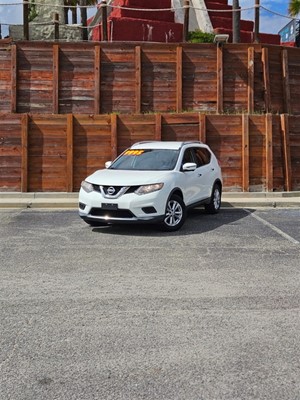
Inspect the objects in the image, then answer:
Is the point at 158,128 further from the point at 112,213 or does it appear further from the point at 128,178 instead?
the point at 112,213

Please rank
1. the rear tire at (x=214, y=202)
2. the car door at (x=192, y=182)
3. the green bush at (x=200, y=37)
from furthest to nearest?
the green bush at (x=200, y=37) < the rear tire at (x=214, y=202) < the car door at (x=192, y=182)

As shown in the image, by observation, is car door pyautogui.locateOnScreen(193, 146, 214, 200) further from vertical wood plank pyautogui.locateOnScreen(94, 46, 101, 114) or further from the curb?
vertical wood plank pyautogui.locateOnScreen(94, 46, 101, 114)

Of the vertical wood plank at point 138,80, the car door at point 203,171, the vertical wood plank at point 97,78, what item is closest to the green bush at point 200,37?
the vertical wood plank at point 138,80

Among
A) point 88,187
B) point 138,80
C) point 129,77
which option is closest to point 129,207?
point 88,187

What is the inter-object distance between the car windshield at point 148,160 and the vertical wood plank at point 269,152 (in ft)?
21.8

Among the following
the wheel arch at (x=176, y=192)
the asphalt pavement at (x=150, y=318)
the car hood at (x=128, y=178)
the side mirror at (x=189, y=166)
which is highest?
the side mirror at (x=189, y=166)

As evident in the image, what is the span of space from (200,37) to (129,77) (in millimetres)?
6892

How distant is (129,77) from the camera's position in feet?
63.7

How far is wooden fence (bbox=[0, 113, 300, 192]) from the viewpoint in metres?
16.8

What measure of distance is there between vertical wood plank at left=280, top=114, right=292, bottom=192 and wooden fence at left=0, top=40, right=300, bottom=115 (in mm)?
2622

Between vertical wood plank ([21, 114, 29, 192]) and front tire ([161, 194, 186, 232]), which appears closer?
front tire ([161, 194, 186, 232])

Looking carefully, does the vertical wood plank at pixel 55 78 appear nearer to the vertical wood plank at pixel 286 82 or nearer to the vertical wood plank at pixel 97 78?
the vertical wood plank at pixel 97 78

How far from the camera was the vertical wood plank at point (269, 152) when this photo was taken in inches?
671

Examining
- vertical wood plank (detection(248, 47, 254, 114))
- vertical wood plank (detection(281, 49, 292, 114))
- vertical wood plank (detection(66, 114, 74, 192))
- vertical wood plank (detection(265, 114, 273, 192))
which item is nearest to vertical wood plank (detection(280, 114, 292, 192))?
vertical wood plank (detection(265, 114, 273, 192))
